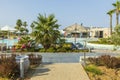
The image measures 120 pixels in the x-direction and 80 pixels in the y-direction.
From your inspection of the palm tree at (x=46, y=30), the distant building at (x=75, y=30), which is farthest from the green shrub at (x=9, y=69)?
the distant building at (x=75, y=30)

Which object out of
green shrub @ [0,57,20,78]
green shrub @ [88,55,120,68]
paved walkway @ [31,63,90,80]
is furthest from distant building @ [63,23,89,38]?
green shrub @ [0,57,20,78]

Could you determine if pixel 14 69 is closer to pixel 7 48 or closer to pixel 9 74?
pixel 9 74

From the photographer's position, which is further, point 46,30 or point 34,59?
point 46,30

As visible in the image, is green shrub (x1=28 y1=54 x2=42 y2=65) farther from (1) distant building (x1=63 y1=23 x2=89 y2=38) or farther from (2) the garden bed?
(1) distant building (x1=63 y1=23 x2=89 y2=38)

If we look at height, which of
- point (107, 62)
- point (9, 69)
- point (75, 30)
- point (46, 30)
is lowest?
point (9, 69)

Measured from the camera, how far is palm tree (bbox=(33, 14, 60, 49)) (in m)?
26.1

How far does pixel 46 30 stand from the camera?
2631 centimetres

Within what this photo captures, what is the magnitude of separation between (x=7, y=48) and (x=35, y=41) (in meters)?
3.29

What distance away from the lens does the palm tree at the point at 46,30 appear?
26.1 m

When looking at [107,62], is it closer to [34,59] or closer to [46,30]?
[34,59]

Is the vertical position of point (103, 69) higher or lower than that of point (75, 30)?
lower

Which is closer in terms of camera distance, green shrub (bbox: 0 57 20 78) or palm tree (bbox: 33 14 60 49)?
green shrub (bbox: 0 57 20 78)

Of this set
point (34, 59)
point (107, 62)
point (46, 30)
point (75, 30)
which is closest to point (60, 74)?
point (107, 62)

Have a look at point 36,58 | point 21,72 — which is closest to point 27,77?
point 21,72
